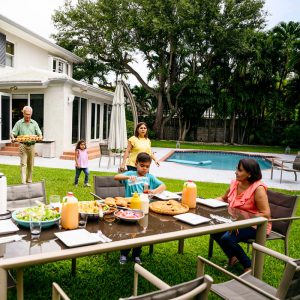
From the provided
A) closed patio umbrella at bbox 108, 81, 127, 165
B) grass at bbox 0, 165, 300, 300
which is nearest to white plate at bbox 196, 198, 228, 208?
grass at bbox 0, 165, 300, 300

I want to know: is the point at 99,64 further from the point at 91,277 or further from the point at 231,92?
the point at 91,277

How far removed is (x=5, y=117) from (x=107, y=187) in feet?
34.4

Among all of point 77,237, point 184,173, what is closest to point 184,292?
point 77,237

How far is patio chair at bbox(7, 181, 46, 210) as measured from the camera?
11.1 feet

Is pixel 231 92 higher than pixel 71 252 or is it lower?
higher

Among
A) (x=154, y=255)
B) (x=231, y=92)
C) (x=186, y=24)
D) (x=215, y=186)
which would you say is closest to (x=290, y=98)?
(x=231, y=92)

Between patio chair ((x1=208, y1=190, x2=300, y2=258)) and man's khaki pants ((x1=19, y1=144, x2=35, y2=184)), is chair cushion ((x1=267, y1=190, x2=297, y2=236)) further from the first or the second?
man's khaki pants ((x1=19, y1=144, x2=35, y2=184))

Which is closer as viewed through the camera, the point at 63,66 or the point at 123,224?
the point at 123,224

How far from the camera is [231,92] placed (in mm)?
24484

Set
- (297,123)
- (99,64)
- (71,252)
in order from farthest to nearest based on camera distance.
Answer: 1. (99,64)
2. (297,123)
3. (71,252)

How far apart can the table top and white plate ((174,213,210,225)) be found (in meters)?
0.03

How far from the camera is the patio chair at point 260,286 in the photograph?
6.19ft

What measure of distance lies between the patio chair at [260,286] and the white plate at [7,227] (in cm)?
139

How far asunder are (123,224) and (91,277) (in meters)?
1.20
